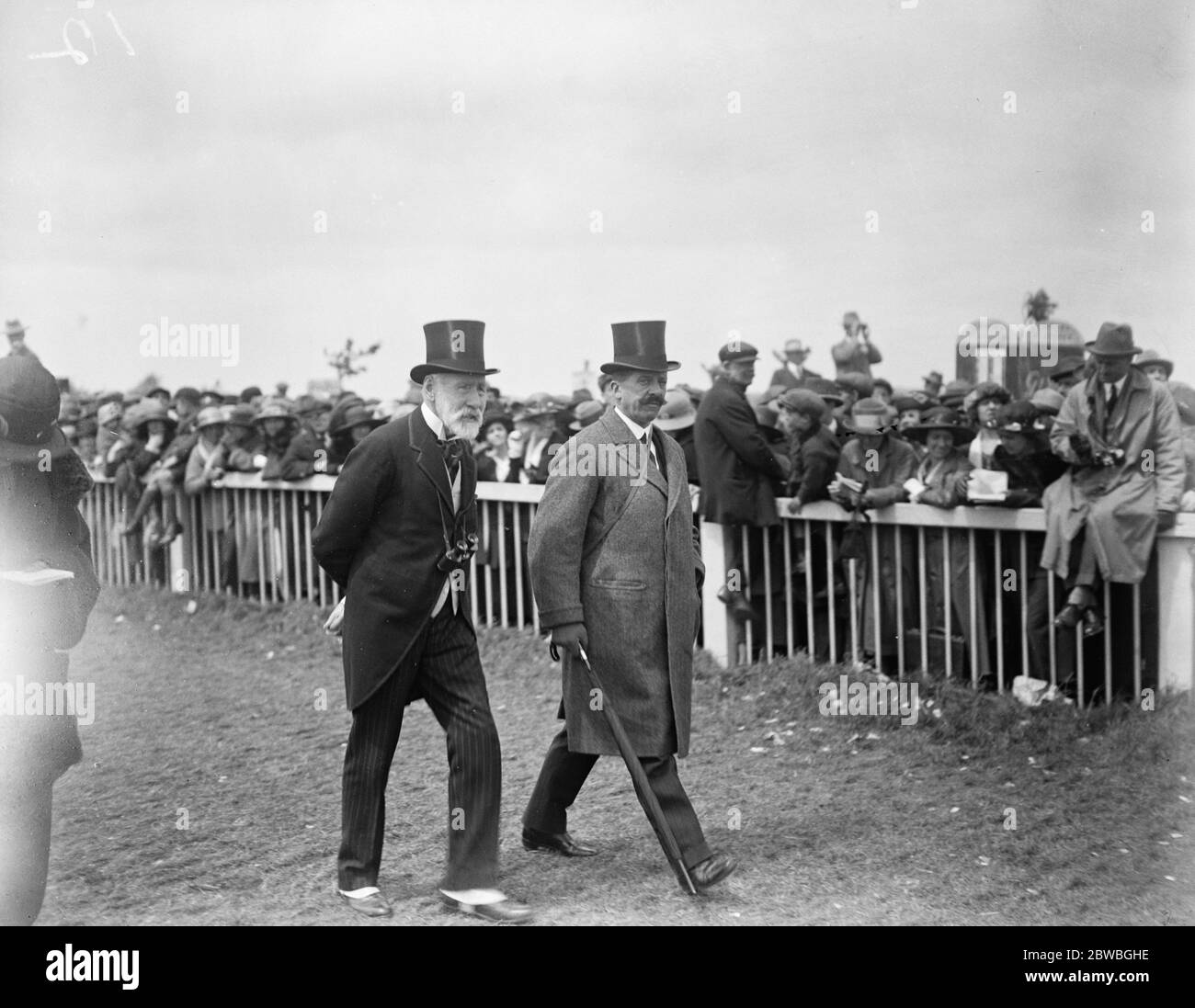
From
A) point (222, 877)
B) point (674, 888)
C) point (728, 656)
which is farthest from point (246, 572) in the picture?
point (674, 888)

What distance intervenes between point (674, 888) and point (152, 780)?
302 cm

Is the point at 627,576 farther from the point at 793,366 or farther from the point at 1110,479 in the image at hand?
the point at 793,366

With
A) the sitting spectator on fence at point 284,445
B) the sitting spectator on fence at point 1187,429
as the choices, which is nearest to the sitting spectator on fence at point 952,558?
the sitting spectator on fence at point 1187,429

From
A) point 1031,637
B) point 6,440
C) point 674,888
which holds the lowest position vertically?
point 674,888

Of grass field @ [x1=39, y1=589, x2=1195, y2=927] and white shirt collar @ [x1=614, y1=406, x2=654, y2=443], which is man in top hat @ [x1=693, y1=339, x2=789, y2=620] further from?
white shirt collar @ [x1=614, y1=406, x2=654, y2=443]

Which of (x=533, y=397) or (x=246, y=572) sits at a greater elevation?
(x=533, y=397)

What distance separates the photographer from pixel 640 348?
5.75 m

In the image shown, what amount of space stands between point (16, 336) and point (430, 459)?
13.7 feet

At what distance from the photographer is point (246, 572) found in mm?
11906

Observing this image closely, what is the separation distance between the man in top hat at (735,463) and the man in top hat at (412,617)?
3504 millimetres

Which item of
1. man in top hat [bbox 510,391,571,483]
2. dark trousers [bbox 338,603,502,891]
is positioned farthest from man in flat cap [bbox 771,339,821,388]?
dark trousers [bbox 338,603,502,891]

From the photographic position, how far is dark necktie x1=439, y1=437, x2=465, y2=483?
5.57m

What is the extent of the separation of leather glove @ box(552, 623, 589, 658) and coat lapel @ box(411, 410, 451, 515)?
2.01 feet

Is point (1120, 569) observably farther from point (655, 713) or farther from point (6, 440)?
point (6, 440)
